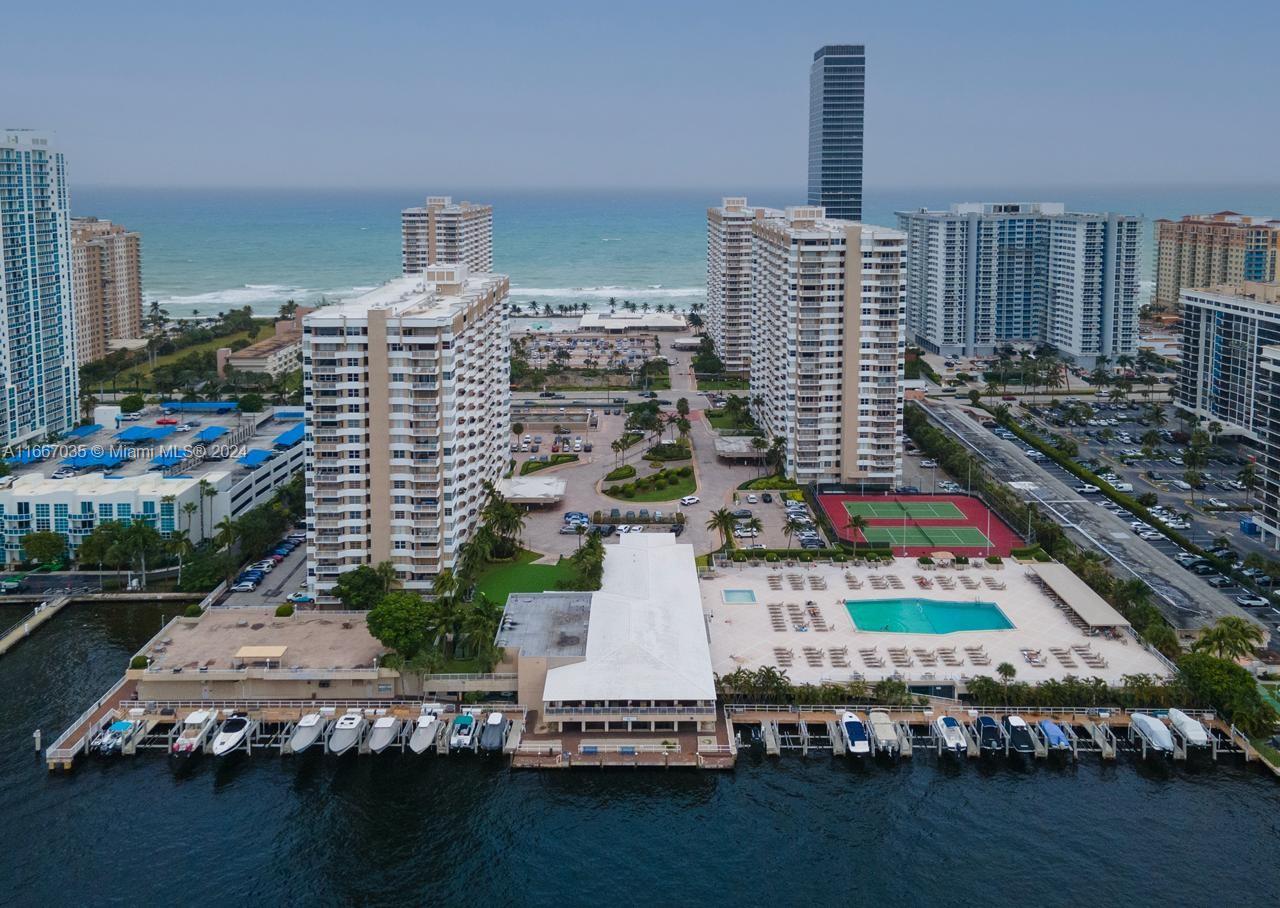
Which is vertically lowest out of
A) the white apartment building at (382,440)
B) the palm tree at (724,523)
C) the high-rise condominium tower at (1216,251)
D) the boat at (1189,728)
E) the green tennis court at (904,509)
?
the boat at (1189,728)

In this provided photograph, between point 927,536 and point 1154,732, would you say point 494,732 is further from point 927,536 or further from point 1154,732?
point 927,536

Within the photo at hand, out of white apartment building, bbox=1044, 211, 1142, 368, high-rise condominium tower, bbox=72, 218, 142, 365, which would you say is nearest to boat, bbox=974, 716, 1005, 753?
white apartment building, bbox=1044, 211, 1142, 368

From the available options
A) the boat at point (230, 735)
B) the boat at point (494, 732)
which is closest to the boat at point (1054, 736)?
the boat at point (494, 732)

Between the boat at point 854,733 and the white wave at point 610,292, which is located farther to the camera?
the white wave at point 610,292

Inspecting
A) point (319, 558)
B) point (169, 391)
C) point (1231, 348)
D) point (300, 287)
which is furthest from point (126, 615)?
point (300, 287)

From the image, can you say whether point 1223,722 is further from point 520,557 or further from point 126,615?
point 126,615

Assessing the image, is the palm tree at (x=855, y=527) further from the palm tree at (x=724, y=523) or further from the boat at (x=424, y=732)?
the boat at (x=424, y=732)
